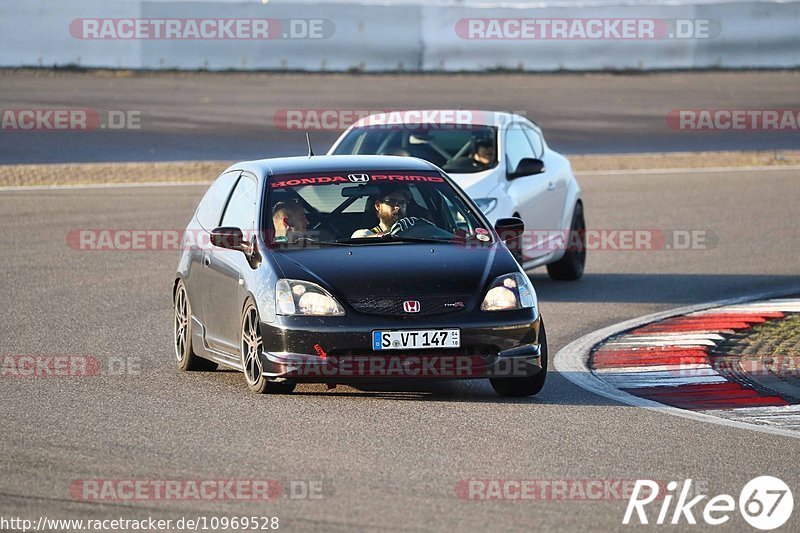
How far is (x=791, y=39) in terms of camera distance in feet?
142

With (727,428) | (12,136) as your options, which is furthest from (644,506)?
(12,136)

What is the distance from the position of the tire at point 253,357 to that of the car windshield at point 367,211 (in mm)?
554

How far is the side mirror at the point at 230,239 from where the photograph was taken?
10.0 meters

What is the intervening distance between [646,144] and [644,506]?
79.3 ft

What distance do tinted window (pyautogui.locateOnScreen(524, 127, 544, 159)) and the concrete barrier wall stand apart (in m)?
23.9

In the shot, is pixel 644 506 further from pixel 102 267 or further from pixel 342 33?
pixel 342 33

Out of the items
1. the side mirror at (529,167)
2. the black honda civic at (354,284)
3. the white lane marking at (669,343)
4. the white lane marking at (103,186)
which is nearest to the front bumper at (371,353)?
the black honda civic at (354,284)

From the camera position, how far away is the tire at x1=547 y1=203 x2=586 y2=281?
16000 mm

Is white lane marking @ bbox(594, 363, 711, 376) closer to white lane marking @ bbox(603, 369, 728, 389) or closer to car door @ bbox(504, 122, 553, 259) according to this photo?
white lane marking @ bbox(603, 369, 728, 389)

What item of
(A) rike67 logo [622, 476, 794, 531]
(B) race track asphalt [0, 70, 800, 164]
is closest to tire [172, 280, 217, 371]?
(A) rike67 logo [622, 476, 794, 531]

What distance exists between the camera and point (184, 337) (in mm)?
11000

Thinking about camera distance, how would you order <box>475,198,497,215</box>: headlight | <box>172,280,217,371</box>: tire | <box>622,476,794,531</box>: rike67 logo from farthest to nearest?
<box>475,198,497,215</box>: headlight
<box>172,280,217,371</box>: tire
<box>622,476,794,531</box>: rike67 logo

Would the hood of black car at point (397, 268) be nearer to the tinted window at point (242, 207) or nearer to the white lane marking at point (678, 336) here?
the tinted window at point (242, 207)

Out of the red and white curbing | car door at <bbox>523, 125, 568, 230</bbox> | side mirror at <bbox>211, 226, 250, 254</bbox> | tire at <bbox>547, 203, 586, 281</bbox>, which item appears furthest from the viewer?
tire at <bbox>547, 203, 586, 281</bbox>
